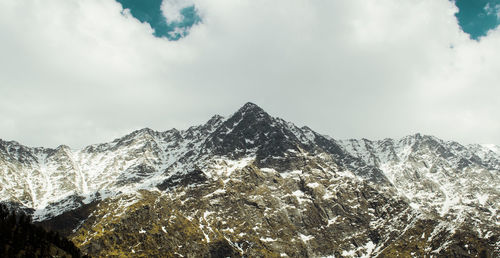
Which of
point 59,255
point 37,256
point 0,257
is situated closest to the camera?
point 0,257

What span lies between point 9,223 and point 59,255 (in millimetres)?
26269

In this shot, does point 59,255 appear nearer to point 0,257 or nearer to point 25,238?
point 25,238

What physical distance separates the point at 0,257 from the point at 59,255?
95.1 ft

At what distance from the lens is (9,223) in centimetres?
19550

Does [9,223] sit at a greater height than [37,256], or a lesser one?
greater

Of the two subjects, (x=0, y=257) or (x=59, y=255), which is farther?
(x=59, y=255)

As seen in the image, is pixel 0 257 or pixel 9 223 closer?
pixel 0 257

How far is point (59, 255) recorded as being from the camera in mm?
197250

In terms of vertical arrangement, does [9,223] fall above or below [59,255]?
above

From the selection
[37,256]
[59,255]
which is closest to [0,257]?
[37,256]

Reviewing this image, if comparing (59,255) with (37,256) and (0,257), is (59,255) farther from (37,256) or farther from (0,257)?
(0,257)

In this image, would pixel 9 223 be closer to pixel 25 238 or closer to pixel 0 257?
pixel 25 238

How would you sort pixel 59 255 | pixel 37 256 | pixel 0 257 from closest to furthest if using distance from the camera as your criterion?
pixel 0 257
pixel 37 256
pixel 59 255

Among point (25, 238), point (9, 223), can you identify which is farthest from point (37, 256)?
point (9, 223)
